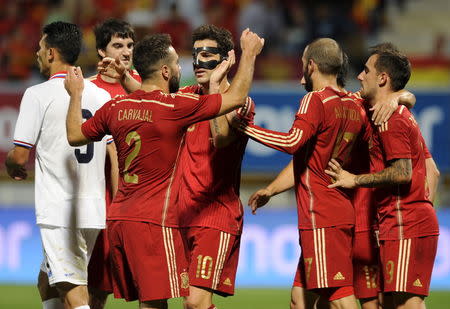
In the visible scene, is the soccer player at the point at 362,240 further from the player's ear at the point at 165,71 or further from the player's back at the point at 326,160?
the player's ear at the point at 165,71

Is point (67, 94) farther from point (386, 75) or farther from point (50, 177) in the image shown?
point (386, 75)

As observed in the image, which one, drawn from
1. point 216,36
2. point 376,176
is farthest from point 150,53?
point 376,176

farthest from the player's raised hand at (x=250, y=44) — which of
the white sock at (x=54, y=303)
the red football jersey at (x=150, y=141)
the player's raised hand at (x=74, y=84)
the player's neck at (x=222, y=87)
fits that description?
the white sock at (x=54, y=303)

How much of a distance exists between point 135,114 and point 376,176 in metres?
1.70

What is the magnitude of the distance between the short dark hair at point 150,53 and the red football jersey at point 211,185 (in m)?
0.79

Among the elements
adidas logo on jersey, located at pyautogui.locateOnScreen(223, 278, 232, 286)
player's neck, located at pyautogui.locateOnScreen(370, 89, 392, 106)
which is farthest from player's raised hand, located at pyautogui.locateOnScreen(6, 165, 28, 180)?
player's neck, located at pyautogui.locateOnScreen(370, 89, 392, 106)

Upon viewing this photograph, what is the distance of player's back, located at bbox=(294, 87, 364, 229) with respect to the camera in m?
6.49

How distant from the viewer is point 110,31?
7781 mm

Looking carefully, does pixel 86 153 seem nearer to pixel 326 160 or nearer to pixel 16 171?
pixel 16 171

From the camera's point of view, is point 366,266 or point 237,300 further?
point 237,300

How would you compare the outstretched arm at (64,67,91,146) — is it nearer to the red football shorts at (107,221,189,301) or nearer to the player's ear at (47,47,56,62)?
the player's ear at (47,47,56,62)

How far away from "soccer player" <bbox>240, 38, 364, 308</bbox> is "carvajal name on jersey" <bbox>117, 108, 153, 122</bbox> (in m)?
1.06

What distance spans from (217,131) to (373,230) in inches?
55.2

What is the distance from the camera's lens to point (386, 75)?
665 centimetres
